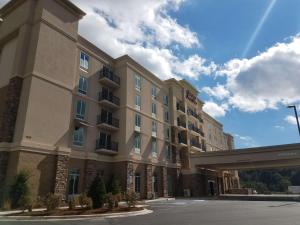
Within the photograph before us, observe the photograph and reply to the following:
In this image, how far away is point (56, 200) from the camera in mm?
16328

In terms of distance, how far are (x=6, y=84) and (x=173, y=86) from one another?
2728cm

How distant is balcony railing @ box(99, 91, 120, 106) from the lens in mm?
31800

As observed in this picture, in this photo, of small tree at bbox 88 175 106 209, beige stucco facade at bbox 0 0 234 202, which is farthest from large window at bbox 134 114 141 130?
small tree at bbox 88 175 106 209

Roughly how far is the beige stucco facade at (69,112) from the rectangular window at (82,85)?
0.12 metres

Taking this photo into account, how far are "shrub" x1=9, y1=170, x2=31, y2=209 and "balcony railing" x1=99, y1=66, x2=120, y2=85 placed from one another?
1557cm

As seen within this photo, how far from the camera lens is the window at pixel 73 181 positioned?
2608 centimetres

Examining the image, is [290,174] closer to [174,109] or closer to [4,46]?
[174,109]

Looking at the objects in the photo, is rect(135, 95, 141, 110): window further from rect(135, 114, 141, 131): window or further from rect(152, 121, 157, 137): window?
rect(152, 121, 157, 137): window

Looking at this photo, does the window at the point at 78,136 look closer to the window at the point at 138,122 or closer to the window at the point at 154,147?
the window at the point at 138,122

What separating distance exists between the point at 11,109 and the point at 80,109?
7247 millimetres

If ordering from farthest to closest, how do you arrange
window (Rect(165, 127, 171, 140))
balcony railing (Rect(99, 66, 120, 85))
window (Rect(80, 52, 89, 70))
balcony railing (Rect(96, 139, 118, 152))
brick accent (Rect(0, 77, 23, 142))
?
window (Rect(165, 127, 171, 140)), balcony railing (Rect(99, 66, 120, 85)), window (Rect(80, 52, 89, 70)), balcony railing (Rect(96, 139, 118, 152)), brick accent (Rect(0, 77, 23, 142))

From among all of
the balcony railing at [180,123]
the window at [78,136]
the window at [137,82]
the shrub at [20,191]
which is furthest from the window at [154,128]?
the shrub at [20,191]

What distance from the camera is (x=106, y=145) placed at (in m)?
31.7

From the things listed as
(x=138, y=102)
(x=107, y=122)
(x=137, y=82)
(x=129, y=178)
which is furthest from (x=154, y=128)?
(x=129, y=178)
